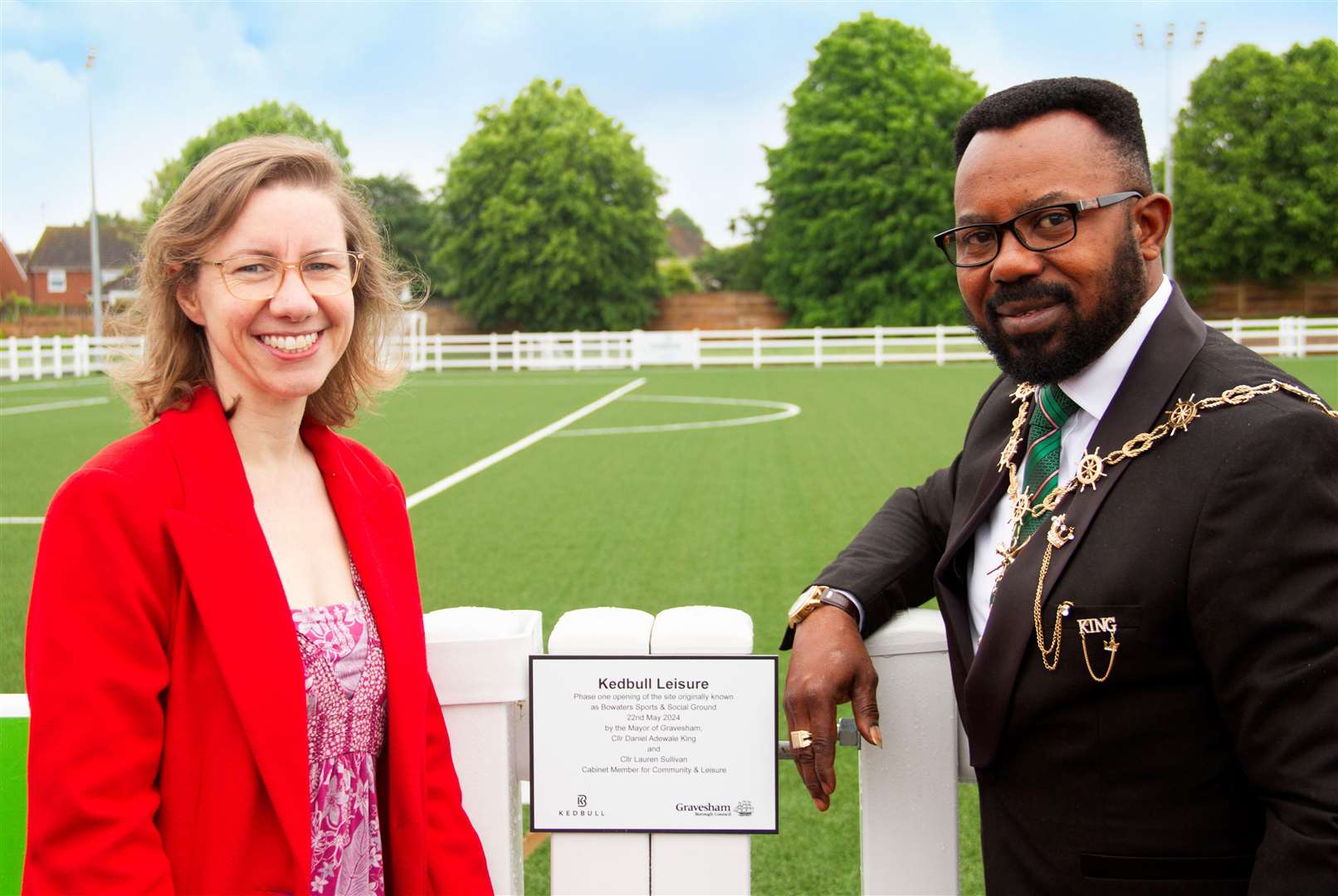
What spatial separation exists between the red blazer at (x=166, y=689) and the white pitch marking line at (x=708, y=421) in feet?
39.9

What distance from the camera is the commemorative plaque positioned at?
1822 millimetres

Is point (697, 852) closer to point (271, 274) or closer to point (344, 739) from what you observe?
point (344, 739)

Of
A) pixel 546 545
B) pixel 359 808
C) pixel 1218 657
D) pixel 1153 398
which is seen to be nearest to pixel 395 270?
Result: pixel 359 808

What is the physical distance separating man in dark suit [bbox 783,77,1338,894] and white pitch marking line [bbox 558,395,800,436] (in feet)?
39.5

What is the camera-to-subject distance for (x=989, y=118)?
5.56ft

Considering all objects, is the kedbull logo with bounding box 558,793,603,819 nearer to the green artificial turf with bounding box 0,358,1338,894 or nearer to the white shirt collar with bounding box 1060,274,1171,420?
the green artificial turf with bounding box 0,358,1338,894

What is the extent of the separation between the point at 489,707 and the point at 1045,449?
924 mm

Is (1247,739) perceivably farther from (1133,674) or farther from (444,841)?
(444,841)

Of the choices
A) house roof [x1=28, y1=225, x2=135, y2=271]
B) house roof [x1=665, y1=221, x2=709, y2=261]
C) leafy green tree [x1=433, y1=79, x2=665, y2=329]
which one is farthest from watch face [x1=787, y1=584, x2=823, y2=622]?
house roof [x1=665, y1=221, x2=709, y2=261]

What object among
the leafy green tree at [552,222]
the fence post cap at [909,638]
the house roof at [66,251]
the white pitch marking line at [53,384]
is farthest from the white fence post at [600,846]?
the house roof at [66,251]

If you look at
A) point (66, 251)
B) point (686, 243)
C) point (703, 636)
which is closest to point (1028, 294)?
point (703, 636)

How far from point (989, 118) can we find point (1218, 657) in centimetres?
77

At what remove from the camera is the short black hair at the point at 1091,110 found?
1641mm

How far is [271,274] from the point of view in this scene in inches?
69.2
